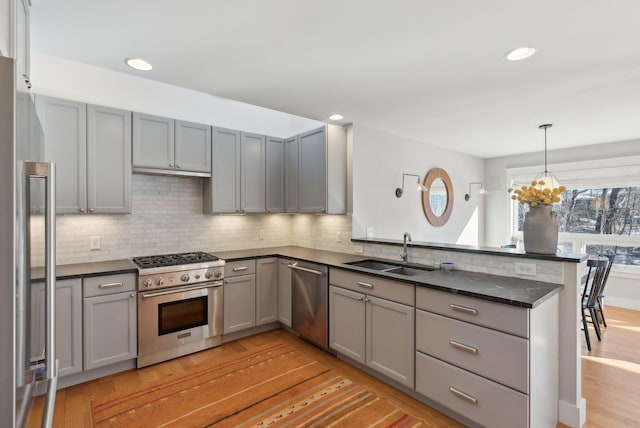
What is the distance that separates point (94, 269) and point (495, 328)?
3.12m

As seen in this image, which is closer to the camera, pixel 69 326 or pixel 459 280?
pixel 459 280

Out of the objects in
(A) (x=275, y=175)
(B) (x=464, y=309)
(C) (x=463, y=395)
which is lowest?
(C) (x=463, y=395)

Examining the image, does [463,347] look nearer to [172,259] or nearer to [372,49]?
[372,49]

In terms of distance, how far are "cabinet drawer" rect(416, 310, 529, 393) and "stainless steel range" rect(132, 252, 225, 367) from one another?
2.04 metres

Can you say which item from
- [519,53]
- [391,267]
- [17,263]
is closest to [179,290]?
[391,267]

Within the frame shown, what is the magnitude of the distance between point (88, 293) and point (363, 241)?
2623mm

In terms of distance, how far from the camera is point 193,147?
3.44 m

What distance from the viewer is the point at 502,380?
1883 millimetres

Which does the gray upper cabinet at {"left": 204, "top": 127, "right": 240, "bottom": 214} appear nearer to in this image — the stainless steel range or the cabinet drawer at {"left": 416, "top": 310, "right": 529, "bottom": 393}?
the stainless steel range

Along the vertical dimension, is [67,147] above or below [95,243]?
above

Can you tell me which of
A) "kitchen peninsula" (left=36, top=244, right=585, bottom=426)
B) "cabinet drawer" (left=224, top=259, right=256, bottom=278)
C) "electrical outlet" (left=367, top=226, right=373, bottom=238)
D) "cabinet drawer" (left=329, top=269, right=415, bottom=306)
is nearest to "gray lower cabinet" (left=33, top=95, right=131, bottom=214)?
"kitchen peninsula" (left=36, top=244, right=585, bottom=426)

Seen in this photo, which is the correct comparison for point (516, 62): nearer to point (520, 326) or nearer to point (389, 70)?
point (389, 70)

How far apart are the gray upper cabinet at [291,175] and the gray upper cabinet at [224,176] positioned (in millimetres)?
663

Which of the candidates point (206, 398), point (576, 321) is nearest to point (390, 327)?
point (576, 321)
